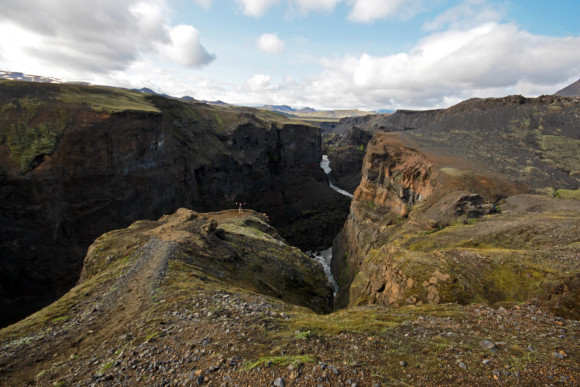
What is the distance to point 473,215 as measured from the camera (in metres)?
32.5

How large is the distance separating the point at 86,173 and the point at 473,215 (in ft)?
188

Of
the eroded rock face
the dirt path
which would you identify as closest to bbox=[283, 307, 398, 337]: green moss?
the dirt path

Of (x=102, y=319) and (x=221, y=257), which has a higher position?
(x=102, y=319)

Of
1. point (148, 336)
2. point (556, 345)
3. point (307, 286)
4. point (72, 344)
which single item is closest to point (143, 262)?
point (72, 344)

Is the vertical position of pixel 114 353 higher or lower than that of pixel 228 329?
lower

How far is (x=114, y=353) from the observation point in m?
10.6

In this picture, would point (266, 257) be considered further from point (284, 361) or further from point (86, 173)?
point (86, 173)

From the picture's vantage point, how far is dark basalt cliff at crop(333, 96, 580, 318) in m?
16.5

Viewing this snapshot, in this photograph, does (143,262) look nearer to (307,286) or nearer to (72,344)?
(72,344)

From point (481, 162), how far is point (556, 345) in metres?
48.5

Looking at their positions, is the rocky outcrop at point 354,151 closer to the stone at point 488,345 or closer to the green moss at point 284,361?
the stone at point 488,345

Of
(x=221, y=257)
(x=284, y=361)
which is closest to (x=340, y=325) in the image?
(x=284, y=361)

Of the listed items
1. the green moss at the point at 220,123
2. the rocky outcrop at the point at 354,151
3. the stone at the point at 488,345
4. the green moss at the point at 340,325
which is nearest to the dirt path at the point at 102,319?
the green moss at the point at 340,325

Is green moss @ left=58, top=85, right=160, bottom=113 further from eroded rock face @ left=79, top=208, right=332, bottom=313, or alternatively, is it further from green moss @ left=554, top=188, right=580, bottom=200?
green moss @ left=554, top=188, right=580, bottom=200
